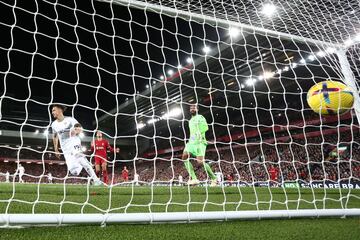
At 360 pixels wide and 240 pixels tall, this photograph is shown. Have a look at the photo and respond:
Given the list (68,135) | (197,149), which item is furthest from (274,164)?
(68,135)

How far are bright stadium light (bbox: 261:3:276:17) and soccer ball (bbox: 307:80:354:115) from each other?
5.20 ft

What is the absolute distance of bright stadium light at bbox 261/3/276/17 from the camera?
5246mm

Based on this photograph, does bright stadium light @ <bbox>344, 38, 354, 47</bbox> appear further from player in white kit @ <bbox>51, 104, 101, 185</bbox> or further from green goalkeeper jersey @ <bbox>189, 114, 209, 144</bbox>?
player in white kit @ <bbox>51, 104, 101, 185</bbox>

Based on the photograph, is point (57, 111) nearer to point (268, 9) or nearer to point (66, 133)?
point (66, 133)

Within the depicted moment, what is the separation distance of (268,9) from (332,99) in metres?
1.96

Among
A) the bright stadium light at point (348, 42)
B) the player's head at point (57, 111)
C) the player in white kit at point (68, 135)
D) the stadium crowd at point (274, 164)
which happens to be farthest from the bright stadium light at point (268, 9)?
A: the player's head at point (57, 111)

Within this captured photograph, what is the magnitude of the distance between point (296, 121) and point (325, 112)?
61.1 ft

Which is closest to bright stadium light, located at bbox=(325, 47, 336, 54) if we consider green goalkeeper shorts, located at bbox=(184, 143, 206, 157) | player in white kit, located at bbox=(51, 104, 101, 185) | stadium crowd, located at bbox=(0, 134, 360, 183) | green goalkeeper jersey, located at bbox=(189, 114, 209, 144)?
stadium crowd, located at bbox=(0, 134, 360, 183)

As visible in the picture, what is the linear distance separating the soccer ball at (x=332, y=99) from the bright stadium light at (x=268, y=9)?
62.4 inches

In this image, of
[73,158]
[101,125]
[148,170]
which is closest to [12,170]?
[101,125]

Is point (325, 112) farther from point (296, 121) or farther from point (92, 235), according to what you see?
point (296, 121)

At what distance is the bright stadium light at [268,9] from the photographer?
5.25 meters

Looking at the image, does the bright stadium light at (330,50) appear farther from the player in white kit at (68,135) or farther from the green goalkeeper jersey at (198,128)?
the player in white kit at (68,135)

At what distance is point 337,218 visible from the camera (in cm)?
269
